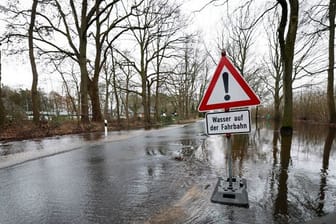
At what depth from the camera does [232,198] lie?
3.19 metres

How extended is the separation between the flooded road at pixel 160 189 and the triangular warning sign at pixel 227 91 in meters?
1.55

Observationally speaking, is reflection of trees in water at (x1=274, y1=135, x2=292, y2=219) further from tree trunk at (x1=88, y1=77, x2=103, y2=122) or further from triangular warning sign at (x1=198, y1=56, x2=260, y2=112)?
tree trunk at (x1=88, y1=77, x2=103, y2=122)

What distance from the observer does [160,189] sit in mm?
3766

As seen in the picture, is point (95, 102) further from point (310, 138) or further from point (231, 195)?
point (231, 195)

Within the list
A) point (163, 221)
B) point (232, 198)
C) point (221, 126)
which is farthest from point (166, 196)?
point (221, 126)

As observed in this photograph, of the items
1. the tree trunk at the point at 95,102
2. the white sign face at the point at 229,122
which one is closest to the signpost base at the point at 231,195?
the white sign face at the point at 229,122

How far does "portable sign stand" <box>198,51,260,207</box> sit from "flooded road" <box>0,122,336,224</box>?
0.21 meters

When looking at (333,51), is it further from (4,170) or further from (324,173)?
(4,170)

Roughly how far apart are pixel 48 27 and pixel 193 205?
19.3 metres

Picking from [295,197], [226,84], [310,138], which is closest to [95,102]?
[310,138]

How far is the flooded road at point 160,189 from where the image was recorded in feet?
9.17

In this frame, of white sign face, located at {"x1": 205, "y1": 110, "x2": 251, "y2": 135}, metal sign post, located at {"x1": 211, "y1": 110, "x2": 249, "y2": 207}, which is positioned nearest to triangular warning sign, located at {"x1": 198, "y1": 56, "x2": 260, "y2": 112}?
white sign face, located at {"x1": 205, "y1": 110, "x2": 251, "y2": 135}

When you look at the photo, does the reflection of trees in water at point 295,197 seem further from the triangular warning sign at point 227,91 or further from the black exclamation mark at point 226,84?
the black exclamation mark at point 226,84

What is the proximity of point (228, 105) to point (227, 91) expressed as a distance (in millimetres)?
230
